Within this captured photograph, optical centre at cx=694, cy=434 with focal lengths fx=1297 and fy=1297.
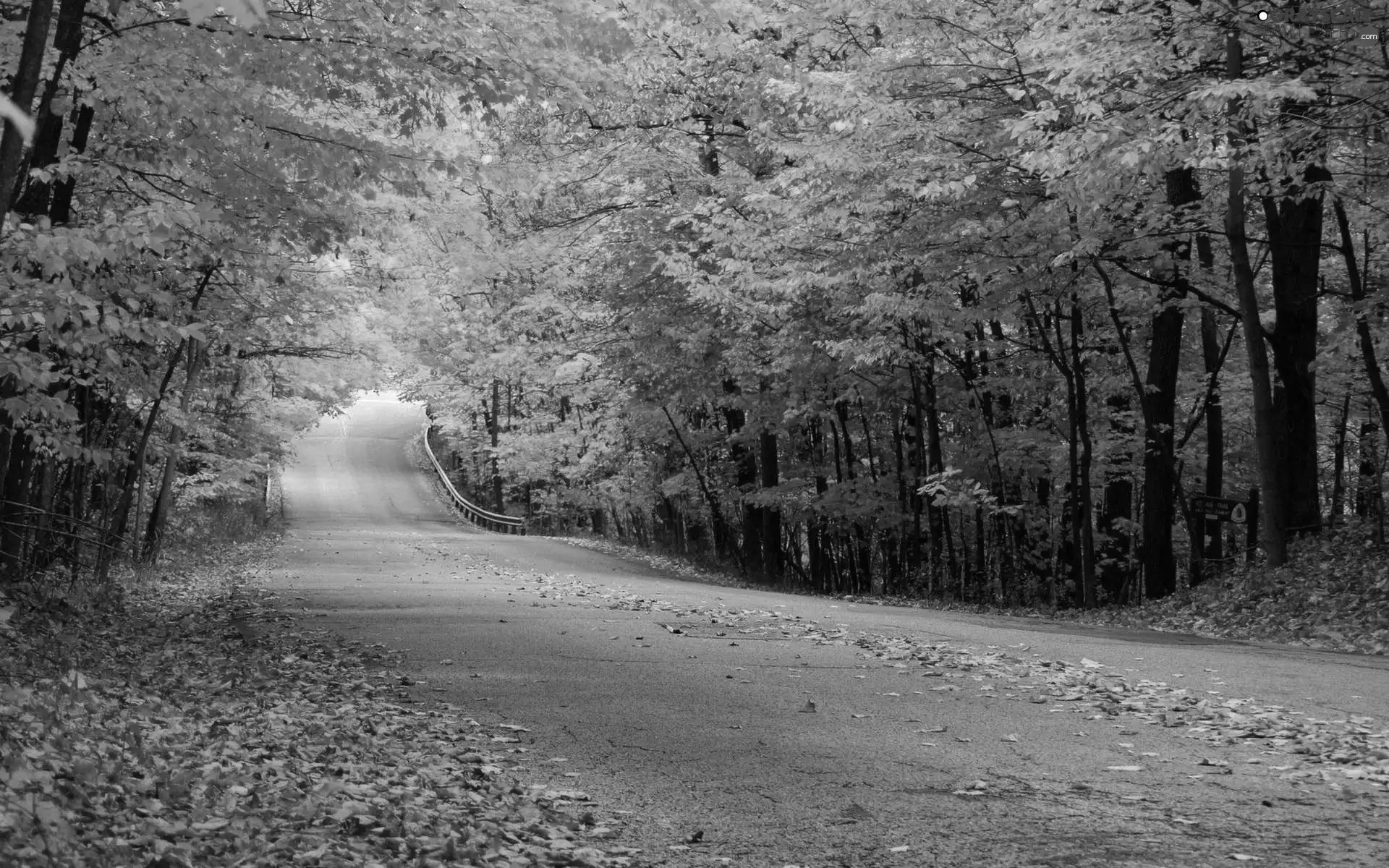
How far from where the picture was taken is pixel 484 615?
14266 millimetres

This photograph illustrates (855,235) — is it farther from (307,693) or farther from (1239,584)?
(307,693)

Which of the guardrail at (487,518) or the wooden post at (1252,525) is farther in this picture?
the guardrail at (487,518)

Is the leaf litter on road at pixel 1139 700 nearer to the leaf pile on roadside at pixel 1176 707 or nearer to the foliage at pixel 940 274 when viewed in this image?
the leaf pile on roadside at pixel 1176 707

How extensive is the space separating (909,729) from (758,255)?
14.5 metres

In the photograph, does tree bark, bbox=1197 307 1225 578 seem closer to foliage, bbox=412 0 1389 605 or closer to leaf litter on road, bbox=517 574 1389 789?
foliage, bbox=412 0 1389 605

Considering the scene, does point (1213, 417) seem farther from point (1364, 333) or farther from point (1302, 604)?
point (1302, 604)

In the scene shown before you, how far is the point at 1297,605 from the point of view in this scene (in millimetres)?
15195

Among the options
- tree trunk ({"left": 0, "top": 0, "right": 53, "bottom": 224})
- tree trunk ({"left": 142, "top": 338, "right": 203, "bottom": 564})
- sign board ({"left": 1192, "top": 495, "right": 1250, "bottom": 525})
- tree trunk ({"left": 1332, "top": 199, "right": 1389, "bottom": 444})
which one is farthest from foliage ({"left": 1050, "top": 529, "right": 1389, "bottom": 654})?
tree trunk ({"left": 142, "top": 338, "right": 203, "bottom": 564})

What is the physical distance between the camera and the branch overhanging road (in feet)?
18.0

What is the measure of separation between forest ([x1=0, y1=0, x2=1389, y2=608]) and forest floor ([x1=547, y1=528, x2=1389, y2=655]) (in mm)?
612

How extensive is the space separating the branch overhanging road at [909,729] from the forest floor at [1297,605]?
3.88ft

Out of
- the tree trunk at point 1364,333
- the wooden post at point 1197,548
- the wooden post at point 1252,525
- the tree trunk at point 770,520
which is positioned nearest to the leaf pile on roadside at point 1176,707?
the tree trunk at point 1364,333

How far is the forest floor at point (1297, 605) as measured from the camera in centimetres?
1395

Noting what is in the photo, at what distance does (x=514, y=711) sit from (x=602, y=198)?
60.1 feet
